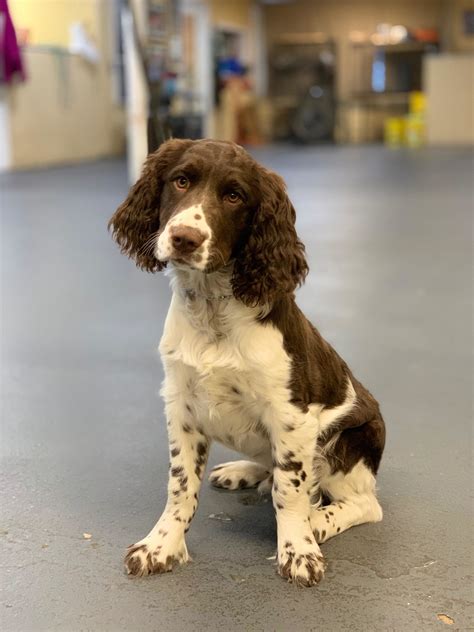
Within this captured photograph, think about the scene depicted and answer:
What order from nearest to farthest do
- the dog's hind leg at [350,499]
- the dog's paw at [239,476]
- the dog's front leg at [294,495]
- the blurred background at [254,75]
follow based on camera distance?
the dog's front leg at [294,495] < the dog's hind leg at [350,499] < the dog's paw at [239,476] < the blurred background at [254,75]

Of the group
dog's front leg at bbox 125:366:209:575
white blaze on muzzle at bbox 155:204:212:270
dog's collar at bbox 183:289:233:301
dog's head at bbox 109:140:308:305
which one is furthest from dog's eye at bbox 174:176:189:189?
dog's front leg at bbox 125:366:209:575

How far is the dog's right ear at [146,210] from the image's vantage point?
6.21 feet

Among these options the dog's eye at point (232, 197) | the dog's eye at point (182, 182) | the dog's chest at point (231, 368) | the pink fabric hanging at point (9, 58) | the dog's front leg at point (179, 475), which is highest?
the pink fabric hanging at point (9, 58)

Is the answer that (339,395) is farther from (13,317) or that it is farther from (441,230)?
(441,230)

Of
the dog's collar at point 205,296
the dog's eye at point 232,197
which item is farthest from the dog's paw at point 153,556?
the dog's eye at point 232,197

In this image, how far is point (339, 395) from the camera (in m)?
2.09

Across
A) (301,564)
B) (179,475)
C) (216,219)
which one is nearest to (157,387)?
(179,475)

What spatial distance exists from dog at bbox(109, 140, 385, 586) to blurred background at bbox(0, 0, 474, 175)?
30.4ft

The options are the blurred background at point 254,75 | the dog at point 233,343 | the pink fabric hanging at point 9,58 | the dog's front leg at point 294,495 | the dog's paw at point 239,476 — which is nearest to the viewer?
the dog at point 233,343

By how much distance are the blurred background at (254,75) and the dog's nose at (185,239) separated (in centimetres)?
945

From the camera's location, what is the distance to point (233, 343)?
73.6 inches

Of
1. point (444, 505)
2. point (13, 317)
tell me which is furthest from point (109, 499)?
point (13, 317)

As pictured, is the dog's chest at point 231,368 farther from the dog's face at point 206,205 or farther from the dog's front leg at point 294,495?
the dog's face at point 206,205

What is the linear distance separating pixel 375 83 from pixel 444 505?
778 inches
